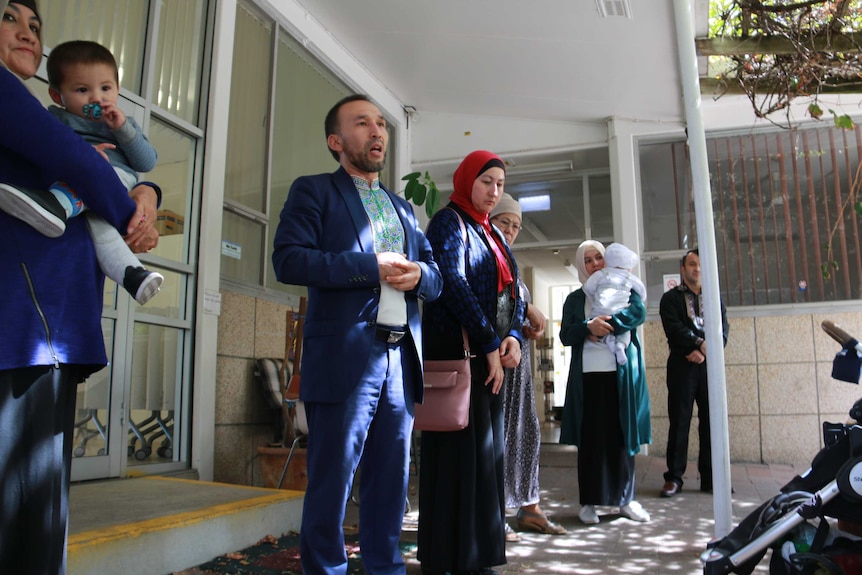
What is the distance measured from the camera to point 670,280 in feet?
24.0

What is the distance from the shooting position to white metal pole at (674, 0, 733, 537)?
7.89 ft

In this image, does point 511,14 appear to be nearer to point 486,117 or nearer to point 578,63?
point 578,63

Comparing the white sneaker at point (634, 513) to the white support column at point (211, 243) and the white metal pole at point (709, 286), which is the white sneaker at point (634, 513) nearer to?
the white metal pole at point (709, 286)

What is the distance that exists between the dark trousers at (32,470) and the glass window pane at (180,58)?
11.7 feet

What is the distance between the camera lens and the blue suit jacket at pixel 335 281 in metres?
2.07

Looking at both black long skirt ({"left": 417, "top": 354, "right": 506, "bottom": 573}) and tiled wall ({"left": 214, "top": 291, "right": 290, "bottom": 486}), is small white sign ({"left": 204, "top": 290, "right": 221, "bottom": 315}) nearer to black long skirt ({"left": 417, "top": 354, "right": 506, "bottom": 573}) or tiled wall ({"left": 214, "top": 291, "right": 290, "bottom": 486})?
tiled wall ({"left": 214, "top": 291, "right": 290, "bottom": 486})

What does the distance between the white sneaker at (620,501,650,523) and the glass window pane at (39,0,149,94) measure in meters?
3.87

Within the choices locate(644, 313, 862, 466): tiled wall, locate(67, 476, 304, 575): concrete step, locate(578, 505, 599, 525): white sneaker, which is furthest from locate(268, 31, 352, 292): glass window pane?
locate(644, 313, 862, 466): tiled wall

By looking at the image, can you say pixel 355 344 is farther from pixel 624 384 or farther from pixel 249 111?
pixel 249 111

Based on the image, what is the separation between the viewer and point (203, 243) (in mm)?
4605

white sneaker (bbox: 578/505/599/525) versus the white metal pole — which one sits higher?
the white metal pole

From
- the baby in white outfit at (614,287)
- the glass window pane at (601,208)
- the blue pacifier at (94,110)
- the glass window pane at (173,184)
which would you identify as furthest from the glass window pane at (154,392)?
the glass window pane at (601,208)

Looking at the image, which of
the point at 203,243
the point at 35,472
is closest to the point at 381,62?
the point at 203,243

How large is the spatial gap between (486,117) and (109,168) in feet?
22.7
